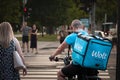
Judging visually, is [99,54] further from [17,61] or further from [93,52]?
[17,61]

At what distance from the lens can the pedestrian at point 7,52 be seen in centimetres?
686

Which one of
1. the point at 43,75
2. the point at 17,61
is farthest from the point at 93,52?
the point at 43,75

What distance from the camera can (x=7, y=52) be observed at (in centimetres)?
693

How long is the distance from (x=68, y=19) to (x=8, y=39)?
6150 cm

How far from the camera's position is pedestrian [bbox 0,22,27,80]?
686 centimetres

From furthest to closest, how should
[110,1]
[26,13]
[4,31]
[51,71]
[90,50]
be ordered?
[26,13] < [110,1] < [51,71] < [4,31] < [90,50]

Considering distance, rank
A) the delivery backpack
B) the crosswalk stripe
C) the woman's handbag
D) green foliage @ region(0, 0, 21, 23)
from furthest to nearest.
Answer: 1. green foliage @ region(0, 0, 21, 23)
2. the crosswalk stripe
3. the woman's handbag
4. the delivery backpack

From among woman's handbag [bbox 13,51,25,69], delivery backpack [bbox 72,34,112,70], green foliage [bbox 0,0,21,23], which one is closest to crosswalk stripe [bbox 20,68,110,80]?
woman's handbag [bbox 13,51,25,69]

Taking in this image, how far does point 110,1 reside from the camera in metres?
28.9

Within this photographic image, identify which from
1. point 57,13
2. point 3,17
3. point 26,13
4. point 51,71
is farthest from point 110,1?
point 57,13

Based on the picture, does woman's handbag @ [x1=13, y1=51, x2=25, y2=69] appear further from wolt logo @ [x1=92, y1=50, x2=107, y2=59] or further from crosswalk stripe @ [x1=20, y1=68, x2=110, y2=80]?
crosswalk stripe @ [x1=20, y1=68, x2=110, y2=80]

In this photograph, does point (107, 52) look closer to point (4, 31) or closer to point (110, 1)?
point (4, 31)

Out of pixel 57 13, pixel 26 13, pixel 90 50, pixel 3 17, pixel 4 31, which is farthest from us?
pixel 57 13

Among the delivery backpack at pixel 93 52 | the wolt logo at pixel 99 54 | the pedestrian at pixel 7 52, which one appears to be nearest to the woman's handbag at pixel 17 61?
the pedestrian at pixel 7 52
